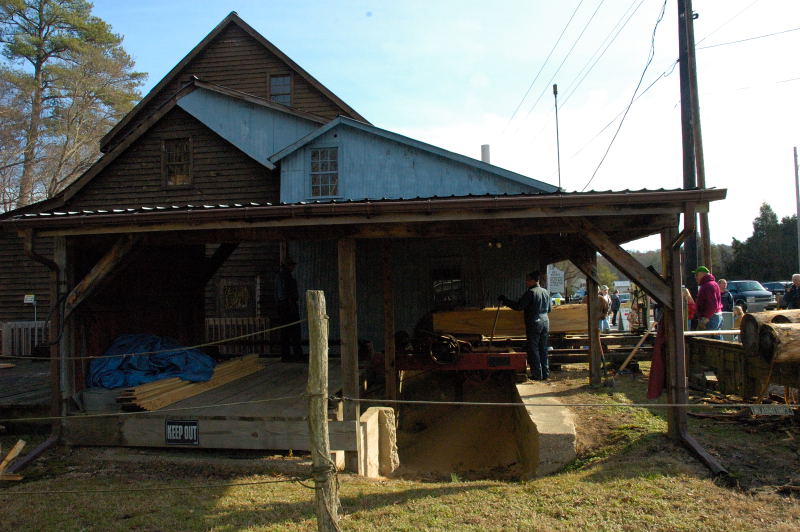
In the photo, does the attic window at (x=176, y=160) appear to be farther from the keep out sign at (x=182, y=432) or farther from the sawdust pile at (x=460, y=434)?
the keep out sign at (x=182, y=432)

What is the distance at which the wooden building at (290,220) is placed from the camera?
6.34m

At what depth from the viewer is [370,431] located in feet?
23.2

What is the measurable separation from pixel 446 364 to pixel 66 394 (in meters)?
5.28

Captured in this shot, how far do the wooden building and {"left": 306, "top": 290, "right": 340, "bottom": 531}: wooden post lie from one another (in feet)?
8.06

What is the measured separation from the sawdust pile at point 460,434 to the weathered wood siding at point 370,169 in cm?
498

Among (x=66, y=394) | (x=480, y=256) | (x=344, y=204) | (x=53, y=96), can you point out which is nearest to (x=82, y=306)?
(x=66, y=394)

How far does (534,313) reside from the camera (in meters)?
9.20

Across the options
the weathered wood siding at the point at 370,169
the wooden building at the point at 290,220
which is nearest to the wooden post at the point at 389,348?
the wooden building at the point at 290,220

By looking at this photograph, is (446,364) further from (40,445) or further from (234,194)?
(234,194)

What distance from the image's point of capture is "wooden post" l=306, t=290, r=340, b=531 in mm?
3680

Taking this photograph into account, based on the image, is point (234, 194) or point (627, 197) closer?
point (627, 197)

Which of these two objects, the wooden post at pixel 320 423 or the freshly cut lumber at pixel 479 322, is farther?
the freshly cut lumber at pixel 479 322

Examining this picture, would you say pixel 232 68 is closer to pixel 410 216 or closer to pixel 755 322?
pixel 410 216

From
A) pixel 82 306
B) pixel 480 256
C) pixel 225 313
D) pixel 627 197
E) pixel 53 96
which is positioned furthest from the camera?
pixel 53 96
